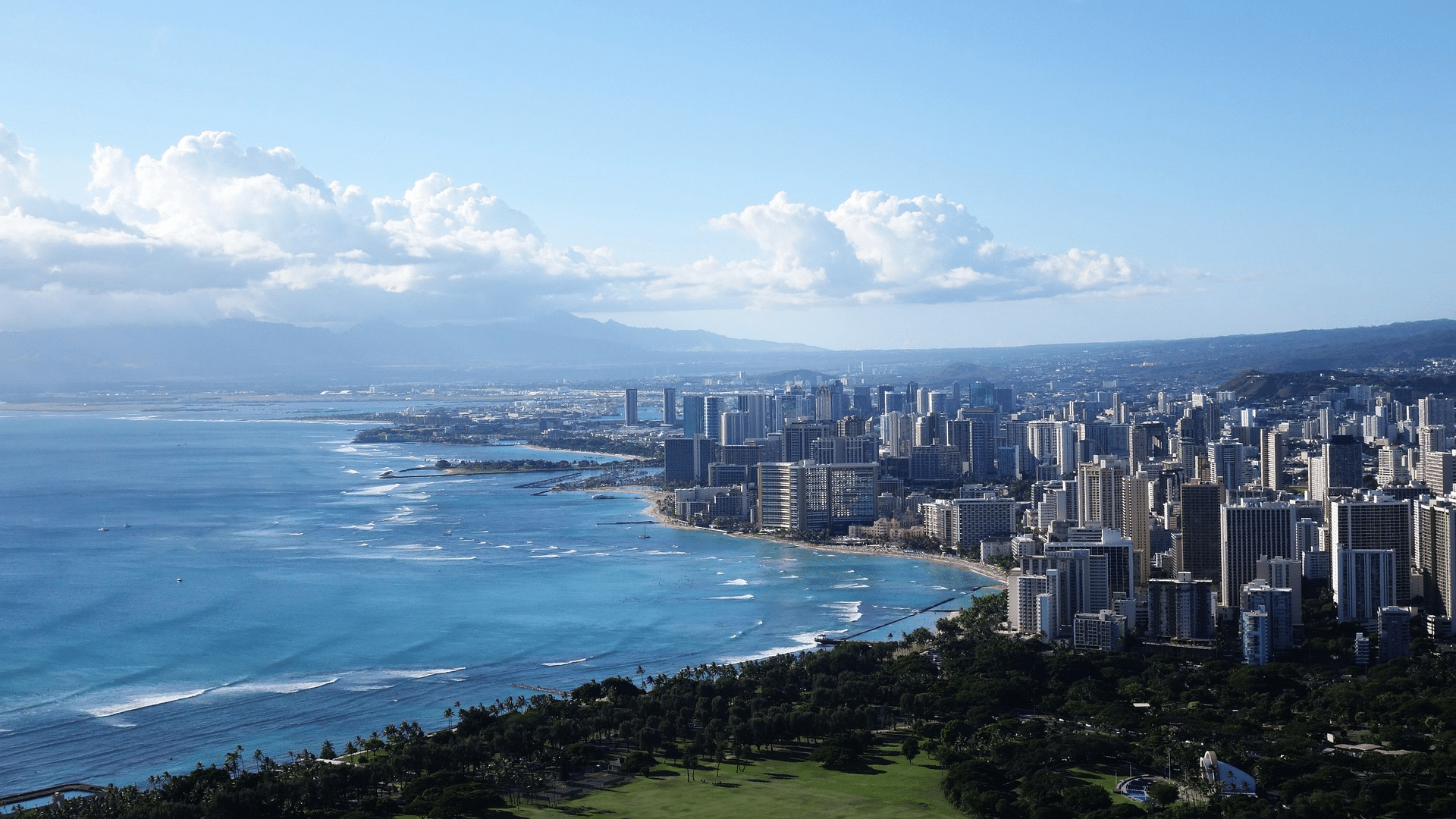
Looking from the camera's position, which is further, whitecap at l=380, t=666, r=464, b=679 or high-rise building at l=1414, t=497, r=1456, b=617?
high-rise building at l=1414, t=497, r=1456, b=617

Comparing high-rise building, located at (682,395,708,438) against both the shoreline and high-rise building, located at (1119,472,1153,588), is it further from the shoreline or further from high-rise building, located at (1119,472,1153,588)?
high-rise building, located at (1119,472,1153,588)

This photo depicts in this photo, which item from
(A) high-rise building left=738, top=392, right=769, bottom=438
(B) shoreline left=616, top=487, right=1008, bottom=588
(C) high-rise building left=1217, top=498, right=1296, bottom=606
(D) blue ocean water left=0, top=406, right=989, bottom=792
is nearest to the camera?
(D) blue ocean water left=0, top=406, right=989, bottom=792

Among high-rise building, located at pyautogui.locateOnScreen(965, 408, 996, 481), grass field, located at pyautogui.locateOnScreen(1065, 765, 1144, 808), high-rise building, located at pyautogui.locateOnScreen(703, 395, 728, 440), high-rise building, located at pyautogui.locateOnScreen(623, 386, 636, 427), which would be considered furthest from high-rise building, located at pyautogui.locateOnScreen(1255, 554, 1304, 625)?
high-rise building, located at pyautogui.locateOnScreen(623, 386, 636, 427)

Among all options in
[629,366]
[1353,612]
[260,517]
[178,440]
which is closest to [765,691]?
[1353,612]

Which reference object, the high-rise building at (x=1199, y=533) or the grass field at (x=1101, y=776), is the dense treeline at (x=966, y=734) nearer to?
the grass field at (x=1101, y=776)

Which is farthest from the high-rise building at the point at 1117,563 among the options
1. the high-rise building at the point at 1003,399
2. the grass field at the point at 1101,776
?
the high-rise building at the point at 1003,399

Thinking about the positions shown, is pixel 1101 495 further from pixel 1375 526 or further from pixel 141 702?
pixel 141 702
